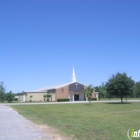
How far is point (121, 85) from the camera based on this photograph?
49.6 m

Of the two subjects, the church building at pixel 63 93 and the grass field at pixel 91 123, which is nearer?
the grass field at pixel 91 123

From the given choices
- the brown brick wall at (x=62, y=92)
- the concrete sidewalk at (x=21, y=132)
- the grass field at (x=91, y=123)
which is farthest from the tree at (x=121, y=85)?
the concrete sidewalk at (x=21, y=132)

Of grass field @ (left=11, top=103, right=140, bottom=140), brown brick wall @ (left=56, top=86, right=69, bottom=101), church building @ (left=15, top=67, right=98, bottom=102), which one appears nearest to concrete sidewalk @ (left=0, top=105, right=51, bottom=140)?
grass field @ (left=11, top=103, right=140, bottom=140)

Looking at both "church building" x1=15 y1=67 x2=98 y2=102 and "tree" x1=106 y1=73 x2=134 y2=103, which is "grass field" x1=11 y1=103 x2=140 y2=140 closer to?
"tree" x1=106 y1=73 x2=134 y2=103

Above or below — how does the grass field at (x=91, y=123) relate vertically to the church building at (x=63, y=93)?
below

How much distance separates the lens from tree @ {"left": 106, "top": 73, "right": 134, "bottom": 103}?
49856 millimetres

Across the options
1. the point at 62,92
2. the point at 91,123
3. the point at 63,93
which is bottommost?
the point at 91,123

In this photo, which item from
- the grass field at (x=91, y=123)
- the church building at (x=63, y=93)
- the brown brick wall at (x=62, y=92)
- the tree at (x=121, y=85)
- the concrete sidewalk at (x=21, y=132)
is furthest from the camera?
the church building at (x=63, y=93)

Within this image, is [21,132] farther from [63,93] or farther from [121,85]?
[63,93]

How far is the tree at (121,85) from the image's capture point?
49.9m

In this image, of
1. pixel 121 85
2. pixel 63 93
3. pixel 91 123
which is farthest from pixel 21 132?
pixel 63 93

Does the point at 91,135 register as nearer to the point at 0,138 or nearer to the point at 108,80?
the point at 0,138

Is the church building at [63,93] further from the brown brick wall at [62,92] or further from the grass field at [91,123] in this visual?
the grass field at [91,123]

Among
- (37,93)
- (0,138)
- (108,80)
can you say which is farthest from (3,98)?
(0,138)
